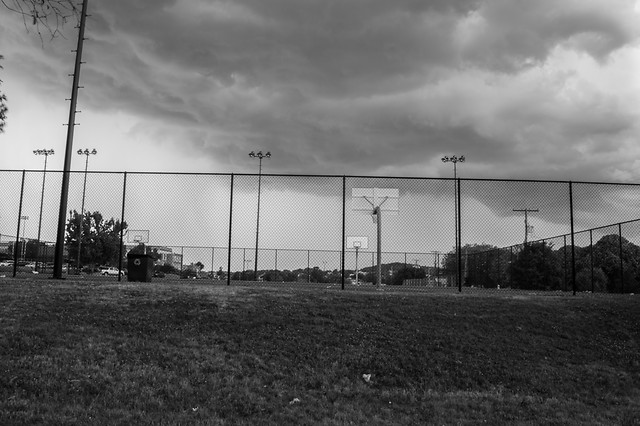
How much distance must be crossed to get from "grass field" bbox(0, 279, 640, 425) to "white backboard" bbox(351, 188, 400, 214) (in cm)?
528

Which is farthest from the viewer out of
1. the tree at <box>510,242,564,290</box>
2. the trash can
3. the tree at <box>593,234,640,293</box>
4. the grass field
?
the tree at <box>510,242,564,290</box>

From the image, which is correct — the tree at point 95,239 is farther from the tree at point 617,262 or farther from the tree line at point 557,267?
the tree at point 617,262

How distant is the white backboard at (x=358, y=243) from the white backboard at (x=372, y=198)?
1.81 meters

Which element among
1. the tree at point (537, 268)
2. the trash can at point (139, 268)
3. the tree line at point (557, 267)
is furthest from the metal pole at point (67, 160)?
the tree at point (537, 268)

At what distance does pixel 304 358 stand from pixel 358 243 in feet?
38.3

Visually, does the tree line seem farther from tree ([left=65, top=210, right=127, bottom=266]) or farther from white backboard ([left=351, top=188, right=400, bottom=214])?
tree ([left=65, top=210, right=127, bottom=266])

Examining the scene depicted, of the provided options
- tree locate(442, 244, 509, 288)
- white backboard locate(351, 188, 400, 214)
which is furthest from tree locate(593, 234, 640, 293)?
white backboard locate(351, 188, 400, 214)

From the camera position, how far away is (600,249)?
3325 centimetres

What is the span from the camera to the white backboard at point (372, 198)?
19344 millimetres

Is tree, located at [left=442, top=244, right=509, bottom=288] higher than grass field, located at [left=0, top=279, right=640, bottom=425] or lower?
higher

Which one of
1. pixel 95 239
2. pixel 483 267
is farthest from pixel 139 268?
pixel 95 239

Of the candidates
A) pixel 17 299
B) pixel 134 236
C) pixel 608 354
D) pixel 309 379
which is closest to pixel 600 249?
pixel 608 354

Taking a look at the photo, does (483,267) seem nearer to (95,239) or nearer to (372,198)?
(372,198)

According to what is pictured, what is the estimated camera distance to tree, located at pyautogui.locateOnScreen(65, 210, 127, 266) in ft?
183
